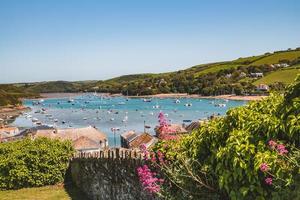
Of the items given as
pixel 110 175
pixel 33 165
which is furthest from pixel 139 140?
pixel 110 175

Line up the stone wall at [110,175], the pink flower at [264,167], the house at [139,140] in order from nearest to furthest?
the pink flower at [264,167] → the stone wall at [110,175] → the house at [139,140]

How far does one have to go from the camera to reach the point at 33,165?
2095 centimetres

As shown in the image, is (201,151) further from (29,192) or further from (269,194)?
(29,192)

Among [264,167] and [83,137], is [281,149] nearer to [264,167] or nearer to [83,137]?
[264,167]

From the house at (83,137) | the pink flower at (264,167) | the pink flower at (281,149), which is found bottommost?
the house at (83,137)

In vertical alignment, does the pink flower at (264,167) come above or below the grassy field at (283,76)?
above

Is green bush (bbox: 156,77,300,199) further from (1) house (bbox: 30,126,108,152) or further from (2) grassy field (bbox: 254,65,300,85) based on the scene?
(2) grassy field (bbox: 254,65,300,85)

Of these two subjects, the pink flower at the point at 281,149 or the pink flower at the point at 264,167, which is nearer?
the pink flower at the point at 281,149

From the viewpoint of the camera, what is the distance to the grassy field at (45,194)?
Result: 60.0ft

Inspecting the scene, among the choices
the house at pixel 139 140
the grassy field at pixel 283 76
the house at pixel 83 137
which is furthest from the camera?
the grassy field at pixel 283 76

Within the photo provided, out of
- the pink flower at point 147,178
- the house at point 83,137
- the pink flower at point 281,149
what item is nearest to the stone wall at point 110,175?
the pink flower at point 147,178

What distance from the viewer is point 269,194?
7.48 meters

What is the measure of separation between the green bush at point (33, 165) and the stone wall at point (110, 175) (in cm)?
195

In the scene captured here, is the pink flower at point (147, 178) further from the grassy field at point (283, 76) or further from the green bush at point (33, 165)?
the grassy field at point (283, 76)
